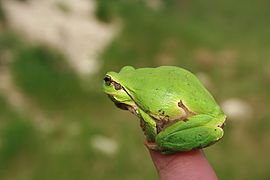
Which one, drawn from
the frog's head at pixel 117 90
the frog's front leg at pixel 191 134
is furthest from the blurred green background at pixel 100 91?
the frog's front leg at pixel 191 134

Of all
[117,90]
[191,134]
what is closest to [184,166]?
[191,134]

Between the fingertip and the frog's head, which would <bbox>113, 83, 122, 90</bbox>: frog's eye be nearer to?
the frog's head

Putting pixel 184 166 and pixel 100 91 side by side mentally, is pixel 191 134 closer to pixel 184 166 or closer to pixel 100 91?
pixel 184 166

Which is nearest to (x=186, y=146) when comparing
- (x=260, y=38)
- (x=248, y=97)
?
(x=248, y=97)

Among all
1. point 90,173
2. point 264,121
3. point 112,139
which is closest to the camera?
point 90,173

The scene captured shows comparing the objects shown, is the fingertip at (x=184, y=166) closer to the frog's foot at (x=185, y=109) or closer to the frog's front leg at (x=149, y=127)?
the frog's front leg at (x=149, y=127)

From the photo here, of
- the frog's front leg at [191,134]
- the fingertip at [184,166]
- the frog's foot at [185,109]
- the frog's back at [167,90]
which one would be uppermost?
the frog's back at [167,90]

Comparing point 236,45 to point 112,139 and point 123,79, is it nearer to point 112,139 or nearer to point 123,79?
point 112,139
